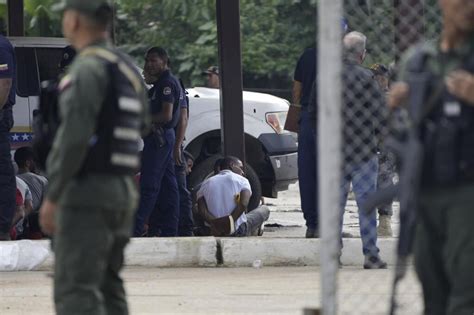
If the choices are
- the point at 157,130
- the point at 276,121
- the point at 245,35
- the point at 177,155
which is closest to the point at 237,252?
the point at 157,130

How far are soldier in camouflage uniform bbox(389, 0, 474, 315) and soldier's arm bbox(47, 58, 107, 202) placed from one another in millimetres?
1286

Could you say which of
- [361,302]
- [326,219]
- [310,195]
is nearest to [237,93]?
[310,195]

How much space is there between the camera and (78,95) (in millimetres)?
5832

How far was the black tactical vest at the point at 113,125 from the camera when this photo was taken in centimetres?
598

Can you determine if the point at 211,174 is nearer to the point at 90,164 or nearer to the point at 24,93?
the point at 24,93

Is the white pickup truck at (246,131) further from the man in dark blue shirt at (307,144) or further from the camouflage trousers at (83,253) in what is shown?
the camouflage trousers at (83,253)

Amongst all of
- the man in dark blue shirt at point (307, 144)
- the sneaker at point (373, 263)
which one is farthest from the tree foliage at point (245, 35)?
the sneaker at point (373, 263)

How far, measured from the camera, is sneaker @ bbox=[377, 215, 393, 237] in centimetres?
1266

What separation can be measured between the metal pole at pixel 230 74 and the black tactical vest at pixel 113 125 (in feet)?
23.1

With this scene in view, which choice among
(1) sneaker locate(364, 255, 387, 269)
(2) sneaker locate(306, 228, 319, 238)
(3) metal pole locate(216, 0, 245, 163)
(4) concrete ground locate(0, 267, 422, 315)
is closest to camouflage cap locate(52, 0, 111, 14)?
(4) concrete ground locate(0, 267, 422, 315)

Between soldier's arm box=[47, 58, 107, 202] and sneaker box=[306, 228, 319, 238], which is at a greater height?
soldier's arm box=[47, 58, 107, 202]

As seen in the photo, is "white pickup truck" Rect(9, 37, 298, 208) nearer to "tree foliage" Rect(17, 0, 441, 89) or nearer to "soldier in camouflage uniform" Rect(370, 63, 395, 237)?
"soldier in camouflage uniform" Rect(370, 63, 395, 237)

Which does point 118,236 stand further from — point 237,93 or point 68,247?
point 237,93

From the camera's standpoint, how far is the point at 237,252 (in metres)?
11.2
